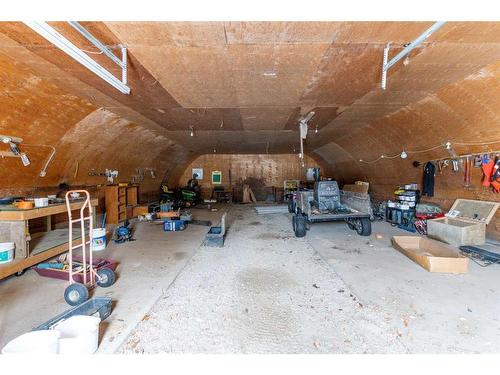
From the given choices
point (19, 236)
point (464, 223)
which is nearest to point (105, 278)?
point (19, 236)

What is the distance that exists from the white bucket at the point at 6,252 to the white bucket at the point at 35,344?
85.1 inches

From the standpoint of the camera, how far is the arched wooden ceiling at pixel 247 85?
246cm

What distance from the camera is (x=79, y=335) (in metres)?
1.90

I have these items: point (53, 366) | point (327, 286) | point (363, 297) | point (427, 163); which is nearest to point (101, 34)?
point (53, 366)

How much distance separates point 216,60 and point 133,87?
170 cm

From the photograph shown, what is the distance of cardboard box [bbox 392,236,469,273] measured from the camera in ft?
10.9

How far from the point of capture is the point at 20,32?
2348 millimetres

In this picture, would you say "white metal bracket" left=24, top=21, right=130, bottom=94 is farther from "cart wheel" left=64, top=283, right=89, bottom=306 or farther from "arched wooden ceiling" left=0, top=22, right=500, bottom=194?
"cart wheel" left=64, top=283, right=89, bottom=306

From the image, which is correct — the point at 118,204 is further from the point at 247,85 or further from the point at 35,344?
the point at 35,344

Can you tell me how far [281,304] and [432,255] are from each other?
10.1ft

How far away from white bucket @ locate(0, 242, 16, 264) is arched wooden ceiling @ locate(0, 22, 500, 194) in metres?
1.63

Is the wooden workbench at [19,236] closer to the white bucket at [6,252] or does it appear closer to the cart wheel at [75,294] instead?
the white bucket at [6,252]

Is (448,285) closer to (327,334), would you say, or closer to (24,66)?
(327,334)

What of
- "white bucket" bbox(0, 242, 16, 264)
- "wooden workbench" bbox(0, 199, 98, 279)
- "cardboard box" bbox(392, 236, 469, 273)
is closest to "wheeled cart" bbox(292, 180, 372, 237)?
"cardboard box" bbox(392, 236, 469, 273)
